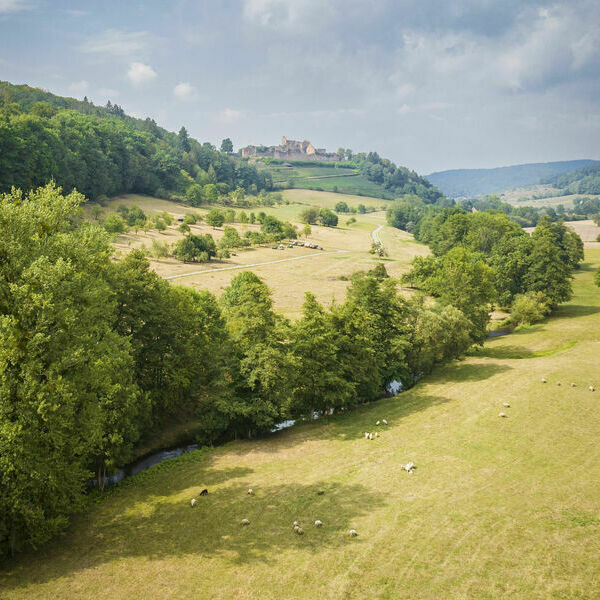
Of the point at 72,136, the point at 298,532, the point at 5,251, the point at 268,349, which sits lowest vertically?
the point at 298,532

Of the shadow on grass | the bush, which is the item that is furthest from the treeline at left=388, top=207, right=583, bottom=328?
the shadow on grass

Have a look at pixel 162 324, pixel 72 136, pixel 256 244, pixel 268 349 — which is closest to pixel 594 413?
pixel 268 349

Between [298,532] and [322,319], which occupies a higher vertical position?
[322,319]

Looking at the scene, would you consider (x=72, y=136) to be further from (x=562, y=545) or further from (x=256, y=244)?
(x=562, y=545)

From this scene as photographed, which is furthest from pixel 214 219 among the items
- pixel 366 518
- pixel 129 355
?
pixel 366 518

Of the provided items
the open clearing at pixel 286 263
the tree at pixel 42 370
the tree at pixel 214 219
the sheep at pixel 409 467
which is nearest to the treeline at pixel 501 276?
the open clearing at pixel 286 263

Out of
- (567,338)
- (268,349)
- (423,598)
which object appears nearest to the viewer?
(423,598)
